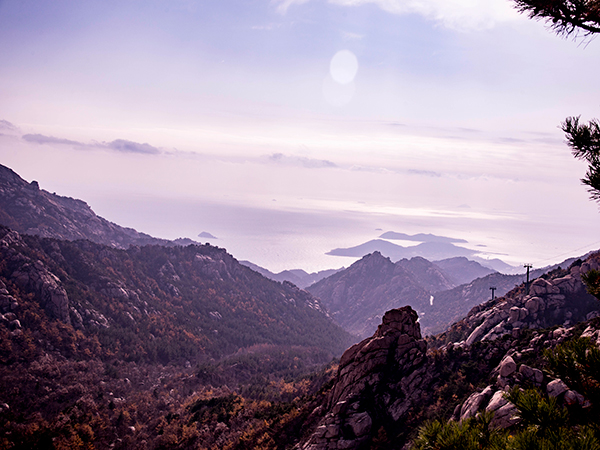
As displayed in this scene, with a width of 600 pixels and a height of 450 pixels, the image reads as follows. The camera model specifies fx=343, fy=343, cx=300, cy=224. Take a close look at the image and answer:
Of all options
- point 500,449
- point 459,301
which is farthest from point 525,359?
point 459,301

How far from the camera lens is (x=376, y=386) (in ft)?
99.3

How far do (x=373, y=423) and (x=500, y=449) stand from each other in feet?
75.8

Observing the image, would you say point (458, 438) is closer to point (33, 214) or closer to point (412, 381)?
point (412, 381)

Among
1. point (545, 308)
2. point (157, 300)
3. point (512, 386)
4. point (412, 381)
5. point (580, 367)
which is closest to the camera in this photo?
point (580, 367)

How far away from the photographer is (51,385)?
5328 centimetres

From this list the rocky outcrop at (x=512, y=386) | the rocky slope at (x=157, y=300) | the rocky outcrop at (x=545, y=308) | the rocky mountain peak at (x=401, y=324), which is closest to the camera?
the rocky outcrop at (x=512, y=386)

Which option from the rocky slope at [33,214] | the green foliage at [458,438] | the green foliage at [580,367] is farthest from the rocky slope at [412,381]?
the rocky slope at [33,214]

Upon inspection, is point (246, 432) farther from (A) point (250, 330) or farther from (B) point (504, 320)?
(A) point (250, 330)

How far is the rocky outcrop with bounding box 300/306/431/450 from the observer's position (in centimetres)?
2656

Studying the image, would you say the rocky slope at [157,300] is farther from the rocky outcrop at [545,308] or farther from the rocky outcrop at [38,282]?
the rocky outcrop at [545,308]

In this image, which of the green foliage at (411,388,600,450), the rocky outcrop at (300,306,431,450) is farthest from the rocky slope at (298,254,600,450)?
the green foliage at (411,388,600,450)

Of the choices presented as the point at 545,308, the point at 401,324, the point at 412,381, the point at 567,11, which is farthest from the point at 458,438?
the point at 545,308

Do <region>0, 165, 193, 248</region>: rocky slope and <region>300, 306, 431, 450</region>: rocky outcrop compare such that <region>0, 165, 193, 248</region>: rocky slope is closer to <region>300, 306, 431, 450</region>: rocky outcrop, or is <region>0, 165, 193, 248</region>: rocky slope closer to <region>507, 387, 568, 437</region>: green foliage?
<region>300, 306, 431, 450</region>: rocky outcrop

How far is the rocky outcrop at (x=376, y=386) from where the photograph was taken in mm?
26562
